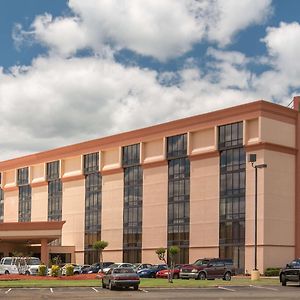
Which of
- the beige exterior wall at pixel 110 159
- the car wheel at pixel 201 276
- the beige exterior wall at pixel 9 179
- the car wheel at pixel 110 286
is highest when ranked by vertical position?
the beige exterior wall at pixel 110 159

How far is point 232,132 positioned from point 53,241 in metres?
36.4

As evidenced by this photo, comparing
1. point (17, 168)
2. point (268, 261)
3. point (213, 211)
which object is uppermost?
point (17, 168)

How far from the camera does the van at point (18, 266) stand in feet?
205

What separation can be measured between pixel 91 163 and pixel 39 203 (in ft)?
51.7

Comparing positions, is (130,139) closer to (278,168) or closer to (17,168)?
(278,168)

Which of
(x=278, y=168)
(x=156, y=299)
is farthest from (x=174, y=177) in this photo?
(x=156, y=299)

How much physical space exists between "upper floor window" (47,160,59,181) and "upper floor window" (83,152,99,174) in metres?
7.42

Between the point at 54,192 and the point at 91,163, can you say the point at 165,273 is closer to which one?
the point at 91,163

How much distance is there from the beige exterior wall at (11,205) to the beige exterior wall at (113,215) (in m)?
23.8

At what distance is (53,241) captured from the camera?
99438 millimetres

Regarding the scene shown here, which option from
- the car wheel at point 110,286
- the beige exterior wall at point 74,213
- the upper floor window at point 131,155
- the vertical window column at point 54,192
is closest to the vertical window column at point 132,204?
the upper floor window at point 131,155

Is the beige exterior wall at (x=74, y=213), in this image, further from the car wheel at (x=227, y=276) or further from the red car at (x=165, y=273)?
the car wheel at (x=227, y=276)

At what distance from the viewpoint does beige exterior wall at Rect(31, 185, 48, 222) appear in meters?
105

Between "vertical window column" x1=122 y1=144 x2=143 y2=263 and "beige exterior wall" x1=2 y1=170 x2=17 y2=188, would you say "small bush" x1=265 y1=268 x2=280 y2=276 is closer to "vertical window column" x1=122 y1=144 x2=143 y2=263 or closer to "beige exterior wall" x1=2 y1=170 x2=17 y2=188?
"vertical window column" x1=122 y1=144 x2=143 y2=263
